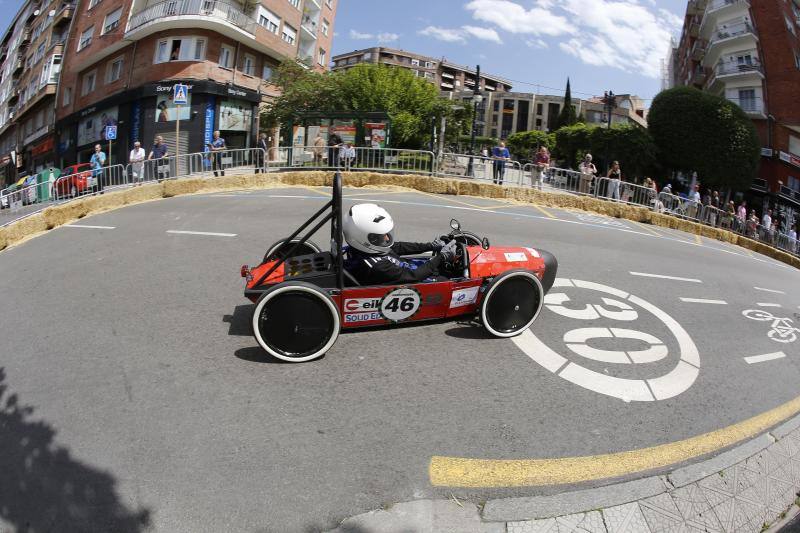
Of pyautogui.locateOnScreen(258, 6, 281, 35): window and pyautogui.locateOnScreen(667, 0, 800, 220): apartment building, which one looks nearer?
pyautogui.locateOnScreen(258, 6, 281, 35): window

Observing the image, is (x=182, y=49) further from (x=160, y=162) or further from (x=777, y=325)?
(x=777, y=325)

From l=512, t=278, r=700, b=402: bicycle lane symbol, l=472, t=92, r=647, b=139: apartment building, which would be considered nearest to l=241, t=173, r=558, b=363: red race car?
l=512, t=278, r=700, b=402: bicycle lane symbol

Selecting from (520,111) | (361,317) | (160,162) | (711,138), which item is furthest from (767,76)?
(520,111)

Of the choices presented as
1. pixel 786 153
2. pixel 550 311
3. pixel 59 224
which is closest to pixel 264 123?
pixel 59 224

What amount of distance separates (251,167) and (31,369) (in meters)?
13.0

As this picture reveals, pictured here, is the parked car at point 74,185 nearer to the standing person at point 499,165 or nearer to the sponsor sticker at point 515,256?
the sponsor sticker at point 515,256

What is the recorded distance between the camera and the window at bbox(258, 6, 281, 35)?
30547 millimetres

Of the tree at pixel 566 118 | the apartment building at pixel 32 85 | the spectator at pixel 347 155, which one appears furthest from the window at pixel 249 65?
the tree at pixel 566 118

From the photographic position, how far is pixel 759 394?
13.8 feet

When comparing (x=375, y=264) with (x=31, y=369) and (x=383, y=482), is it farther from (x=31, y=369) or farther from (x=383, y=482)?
(x=31, y=369)

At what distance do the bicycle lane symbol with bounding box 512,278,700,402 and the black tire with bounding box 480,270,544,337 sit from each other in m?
0.19

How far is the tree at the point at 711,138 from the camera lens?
3238 centimetres

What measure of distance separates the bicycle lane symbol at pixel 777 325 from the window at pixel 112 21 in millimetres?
36860

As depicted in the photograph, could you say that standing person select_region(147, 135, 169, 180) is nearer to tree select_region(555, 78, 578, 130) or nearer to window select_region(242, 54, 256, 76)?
window select_region(242, 54, 256, 76)
